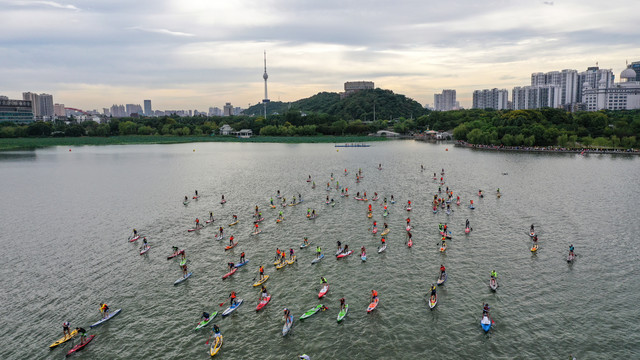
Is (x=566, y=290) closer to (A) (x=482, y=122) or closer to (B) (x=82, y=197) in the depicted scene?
(B) (x=82, y=197)

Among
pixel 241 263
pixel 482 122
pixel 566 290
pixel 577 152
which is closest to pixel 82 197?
pixel 241 263

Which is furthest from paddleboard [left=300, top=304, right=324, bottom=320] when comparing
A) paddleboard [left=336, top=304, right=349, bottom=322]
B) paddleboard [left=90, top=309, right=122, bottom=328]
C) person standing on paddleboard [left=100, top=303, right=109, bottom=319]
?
person standing on paddleboard [left=100, top=303, right=109, bottom=319]

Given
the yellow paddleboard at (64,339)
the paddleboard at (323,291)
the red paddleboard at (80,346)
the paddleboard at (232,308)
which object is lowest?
the red paddleboard at (80,346)

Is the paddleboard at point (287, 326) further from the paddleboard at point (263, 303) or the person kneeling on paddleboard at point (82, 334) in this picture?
the person kneeling on paddleboard at point (82, 334)

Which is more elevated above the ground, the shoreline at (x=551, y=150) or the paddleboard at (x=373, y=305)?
the shoreline at (x=551, y=150)

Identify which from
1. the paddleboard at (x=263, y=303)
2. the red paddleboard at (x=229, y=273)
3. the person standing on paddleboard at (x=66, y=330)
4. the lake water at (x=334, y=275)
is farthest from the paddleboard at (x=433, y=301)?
the person standing on paddleboard at (x=66, y=330)

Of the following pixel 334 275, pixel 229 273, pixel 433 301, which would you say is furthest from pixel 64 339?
pixel 433 301

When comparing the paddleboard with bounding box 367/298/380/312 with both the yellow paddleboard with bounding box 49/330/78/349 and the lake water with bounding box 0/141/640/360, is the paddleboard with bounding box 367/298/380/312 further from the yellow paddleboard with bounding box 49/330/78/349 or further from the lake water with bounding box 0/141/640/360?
the yellow paddleboard with bounding box 49/330/78/349

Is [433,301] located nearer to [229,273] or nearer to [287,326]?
[287,326]
